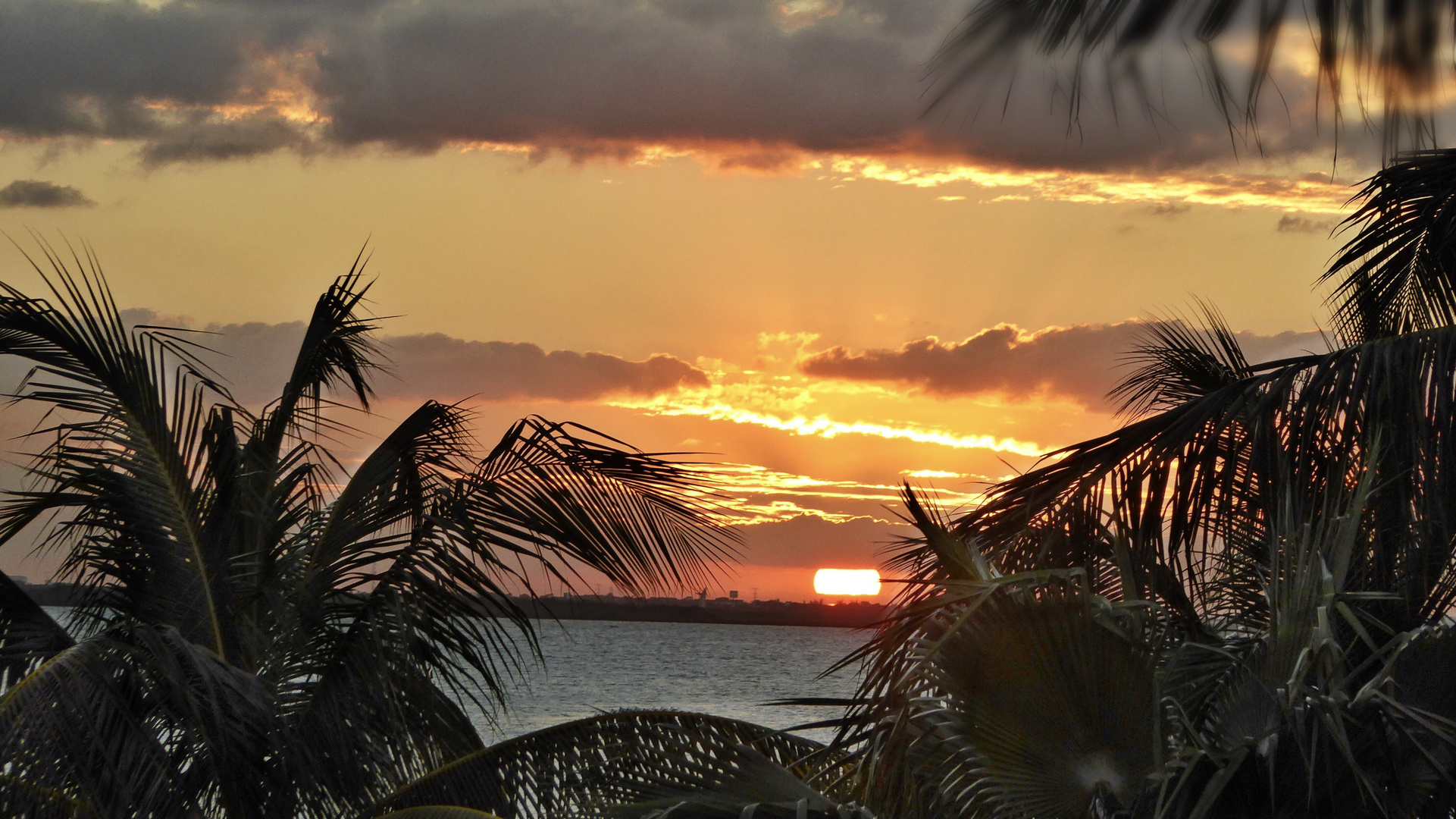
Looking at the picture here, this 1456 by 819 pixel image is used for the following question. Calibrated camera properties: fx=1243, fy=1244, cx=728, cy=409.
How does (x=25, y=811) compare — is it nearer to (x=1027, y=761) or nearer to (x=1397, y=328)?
(x=1027, y=761)

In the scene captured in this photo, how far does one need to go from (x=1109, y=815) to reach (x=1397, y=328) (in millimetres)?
5325

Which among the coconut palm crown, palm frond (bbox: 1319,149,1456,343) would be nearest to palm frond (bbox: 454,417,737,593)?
the coconut palm crown

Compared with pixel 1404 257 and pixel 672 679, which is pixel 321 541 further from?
pixel 672 679

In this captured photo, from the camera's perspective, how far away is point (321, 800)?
752 centimetres

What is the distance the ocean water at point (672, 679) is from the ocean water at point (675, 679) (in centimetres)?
8

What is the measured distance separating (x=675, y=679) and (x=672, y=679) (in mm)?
215

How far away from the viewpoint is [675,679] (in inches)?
3477

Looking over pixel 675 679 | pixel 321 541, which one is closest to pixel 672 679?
pixel 675 679

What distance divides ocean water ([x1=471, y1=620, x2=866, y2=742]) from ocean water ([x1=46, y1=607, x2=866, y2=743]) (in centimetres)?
8

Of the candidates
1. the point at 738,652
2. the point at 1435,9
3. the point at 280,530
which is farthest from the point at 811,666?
the point at 1435,9

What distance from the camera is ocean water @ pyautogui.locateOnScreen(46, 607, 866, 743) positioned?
207 ft

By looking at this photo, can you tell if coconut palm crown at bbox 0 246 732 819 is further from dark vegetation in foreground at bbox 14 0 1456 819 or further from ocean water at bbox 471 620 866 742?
ocean water at bbox 471 620 866 742

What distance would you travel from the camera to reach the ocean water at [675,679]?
6419 cm

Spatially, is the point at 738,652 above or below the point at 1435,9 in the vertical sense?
below
